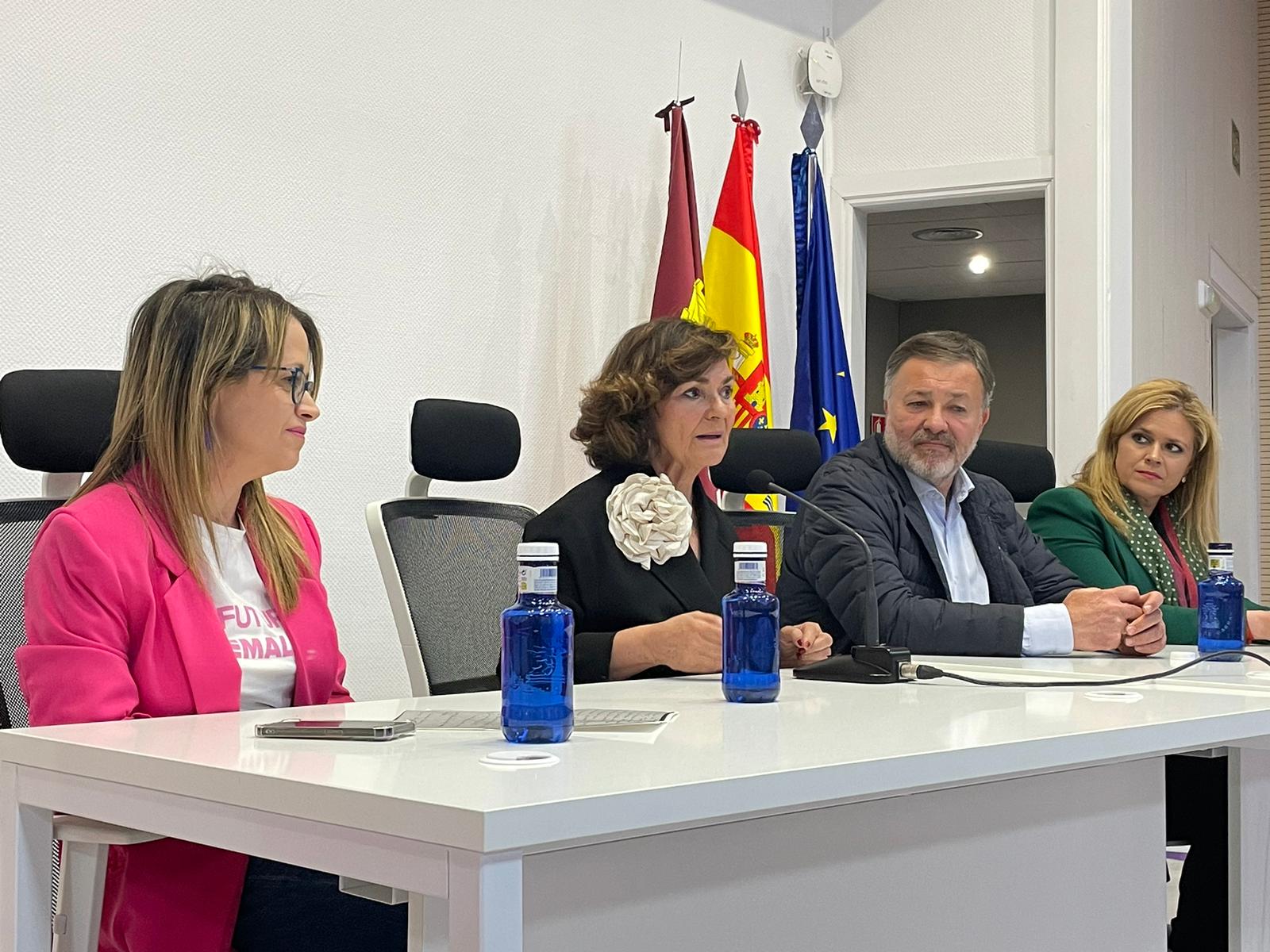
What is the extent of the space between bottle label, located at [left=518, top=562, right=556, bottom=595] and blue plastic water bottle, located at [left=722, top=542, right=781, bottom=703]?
0.38 m

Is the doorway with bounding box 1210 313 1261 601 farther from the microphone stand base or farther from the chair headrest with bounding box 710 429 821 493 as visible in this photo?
the microphone stand base

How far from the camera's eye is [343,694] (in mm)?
1891

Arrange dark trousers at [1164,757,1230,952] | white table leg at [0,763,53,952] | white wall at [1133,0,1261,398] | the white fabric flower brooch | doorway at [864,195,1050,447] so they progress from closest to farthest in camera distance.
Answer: white table leg at [0,763,53,952]
the white fabric flower brooch
dark trousers at [1164,757,1230,952]
white wall at [1133,0,1261,398]
doorway at [864,195,1050,447]

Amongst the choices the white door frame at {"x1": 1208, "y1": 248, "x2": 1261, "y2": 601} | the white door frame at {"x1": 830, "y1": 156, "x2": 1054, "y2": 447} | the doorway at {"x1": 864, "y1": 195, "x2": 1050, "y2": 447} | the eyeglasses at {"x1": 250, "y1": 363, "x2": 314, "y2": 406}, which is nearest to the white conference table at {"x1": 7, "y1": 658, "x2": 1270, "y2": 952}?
the eyeglasses at {"x1": 250, "y1": 363, "x2": 314, "y2": 406}

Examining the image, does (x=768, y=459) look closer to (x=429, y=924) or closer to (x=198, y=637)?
(x=198, y=637)

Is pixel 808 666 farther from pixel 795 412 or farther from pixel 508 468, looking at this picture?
pixel 795 412

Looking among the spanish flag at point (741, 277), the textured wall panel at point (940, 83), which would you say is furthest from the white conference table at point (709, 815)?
the textured wall panel at point (940, 83)

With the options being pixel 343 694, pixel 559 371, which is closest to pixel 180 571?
pixel 343 694

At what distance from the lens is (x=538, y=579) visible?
1.22 meters

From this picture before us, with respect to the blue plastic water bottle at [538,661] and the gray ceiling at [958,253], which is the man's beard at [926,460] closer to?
the blue plastic water bottle at [538,661]

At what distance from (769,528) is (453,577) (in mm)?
960

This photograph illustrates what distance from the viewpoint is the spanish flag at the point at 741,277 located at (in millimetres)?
4113

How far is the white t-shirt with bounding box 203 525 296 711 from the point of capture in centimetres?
171

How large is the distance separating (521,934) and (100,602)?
0.83 m
